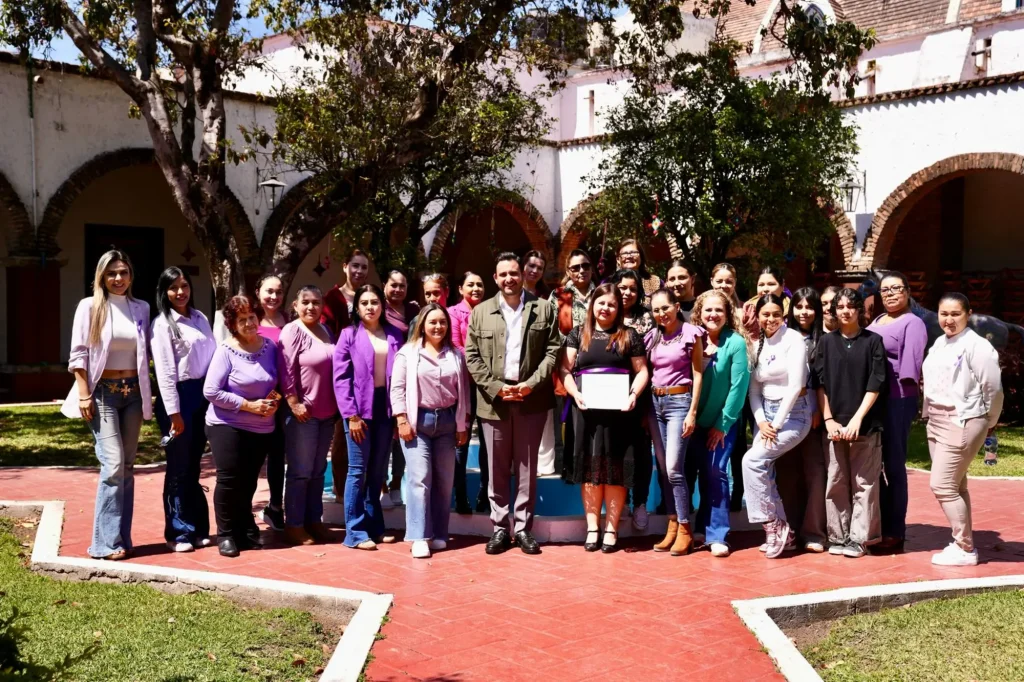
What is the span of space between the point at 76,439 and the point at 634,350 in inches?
348

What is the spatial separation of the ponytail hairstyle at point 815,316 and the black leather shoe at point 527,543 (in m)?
2.17

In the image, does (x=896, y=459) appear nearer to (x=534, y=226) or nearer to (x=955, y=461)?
(x=955, y=461)

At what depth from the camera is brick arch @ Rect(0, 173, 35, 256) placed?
18.0 meters

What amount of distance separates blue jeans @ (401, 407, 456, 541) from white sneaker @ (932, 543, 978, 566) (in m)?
3.16

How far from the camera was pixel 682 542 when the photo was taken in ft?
24.6

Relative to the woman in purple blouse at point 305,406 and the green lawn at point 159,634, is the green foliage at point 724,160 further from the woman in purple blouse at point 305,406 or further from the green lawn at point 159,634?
the green lawn at point 159,634

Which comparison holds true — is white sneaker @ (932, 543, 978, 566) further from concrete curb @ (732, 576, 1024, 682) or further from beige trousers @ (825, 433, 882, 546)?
concrete curb @ (732, 576, 1024, 682)

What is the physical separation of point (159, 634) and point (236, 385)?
6.87ft

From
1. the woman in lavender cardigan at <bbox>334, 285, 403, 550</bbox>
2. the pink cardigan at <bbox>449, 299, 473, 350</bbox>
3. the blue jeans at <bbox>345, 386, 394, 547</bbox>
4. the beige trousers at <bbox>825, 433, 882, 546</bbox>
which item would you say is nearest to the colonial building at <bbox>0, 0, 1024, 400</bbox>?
the pink cardigan at <bbox>449, 299, 473, 350</bbox>

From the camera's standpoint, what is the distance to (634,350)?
7.59 meters

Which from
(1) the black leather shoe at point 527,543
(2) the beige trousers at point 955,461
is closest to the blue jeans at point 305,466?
(1) the black leather shoe at point 527,543

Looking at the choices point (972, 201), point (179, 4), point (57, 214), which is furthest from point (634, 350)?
point (972, 201)

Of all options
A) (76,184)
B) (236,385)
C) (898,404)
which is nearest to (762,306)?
(898,404)

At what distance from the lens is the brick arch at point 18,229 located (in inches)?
709
